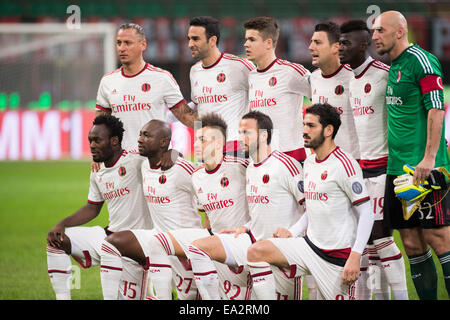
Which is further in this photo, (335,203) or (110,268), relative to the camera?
(110,268)

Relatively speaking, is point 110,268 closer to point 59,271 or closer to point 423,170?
point 59,271

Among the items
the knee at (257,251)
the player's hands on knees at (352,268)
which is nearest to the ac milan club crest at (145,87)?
the knee at (257,251)

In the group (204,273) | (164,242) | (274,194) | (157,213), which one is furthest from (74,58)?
(204,273)

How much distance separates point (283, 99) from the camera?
16.6 feet

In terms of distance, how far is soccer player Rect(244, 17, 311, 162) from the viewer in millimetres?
5074

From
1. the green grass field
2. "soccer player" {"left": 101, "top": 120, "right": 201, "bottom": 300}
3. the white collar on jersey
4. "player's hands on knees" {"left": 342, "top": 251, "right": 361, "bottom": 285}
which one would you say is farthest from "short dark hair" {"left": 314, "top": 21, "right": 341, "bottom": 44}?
the green grass field

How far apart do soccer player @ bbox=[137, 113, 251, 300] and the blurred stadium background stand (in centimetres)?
630

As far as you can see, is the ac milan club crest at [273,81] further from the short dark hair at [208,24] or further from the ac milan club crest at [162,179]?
the ac milan club crest at [162,179]

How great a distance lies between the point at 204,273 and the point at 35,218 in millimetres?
6745

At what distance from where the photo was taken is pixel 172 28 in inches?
691

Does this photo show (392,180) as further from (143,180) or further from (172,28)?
(172,28)

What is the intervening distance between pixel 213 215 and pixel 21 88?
476 inches
